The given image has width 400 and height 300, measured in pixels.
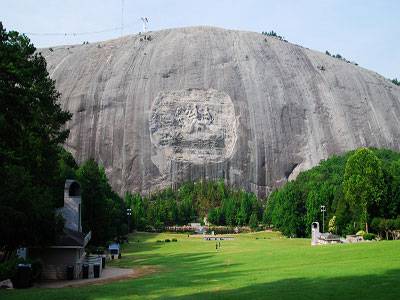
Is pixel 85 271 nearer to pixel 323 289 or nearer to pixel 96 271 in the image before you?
pixel 96 271

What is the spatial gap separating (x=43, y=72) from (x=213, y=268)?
15245mm

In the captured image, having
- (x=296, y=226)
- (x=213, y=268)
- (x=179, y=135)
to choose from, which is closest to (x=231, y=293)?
(x=213, y=268)

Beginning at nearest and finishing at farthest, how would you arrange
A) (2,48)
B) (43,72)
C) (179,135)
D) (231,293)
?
(231,293), (2,48), (43,72), (179,135)

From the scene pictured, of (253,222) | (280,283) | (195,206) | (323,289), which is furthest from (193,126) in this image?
(323,289)

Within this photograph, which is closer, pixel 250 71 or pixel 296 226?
pixel 296 226

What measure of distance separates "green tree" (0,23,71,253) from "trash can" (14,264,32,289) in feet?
5.18

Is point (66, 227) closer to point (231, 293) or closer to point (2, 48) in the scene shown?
point (2, 48)

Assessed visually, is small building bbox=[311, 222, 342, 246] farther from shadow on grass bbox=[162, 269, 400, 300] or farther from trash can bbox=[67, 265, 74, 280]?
shadow on grass bbox=[162, 269, 400, 300]

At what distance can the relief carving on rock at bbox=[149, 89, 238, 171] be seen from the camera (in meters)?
97.9

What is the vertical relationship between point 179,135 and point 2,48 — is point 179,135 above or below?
above

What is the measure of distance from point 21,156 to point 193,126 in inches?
3101

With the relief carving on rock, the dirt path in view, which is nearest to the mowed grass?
the dirt path

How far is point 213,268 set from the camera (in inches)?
986

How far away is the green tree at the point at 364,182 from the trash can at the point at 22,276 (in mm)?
32453
